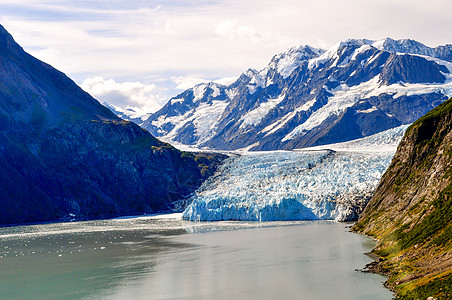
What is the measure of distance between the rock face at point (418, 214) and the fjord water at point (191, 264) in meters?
4.67

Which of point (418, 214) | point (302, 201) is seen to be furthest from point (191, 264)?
point (302, 201)

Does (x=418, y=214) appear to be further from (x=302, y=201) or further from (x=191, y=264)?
(x=302, y=201)

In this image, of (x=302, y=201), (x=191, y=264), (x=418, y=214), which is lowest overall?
(x=191, y=264)

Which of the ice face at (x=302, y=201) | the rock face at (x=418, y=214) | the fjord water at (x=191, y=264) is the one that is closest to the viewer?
the rock face at (x=418, y=214)

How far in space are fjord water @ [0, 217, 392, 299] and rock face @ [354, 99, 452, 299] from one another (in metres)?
4.67

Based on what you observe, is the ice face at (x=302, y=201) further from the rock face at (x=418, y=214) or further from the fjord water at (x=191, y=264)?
the rock face at (x=418, y=214)

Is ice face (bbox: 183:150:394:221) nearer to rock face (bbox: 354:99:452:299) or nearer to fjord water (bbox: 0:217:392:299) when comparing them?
fjord water (bbox: 0:217:392:299)

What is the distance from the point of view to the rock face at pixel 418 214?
67.2 metres

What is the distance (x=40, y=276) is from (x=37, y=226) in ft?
319

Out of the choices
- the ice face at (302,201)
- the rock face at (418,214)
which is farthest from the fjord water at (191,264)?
the ice face at (302,201)

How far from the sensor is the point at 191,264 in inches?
3939

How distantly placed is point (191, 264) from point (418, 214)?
42.3 m

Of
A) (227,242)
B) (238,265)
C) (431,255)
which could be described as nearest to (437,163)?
(431,255)

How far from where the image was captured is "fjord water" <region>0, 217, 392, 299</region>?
77438mm
